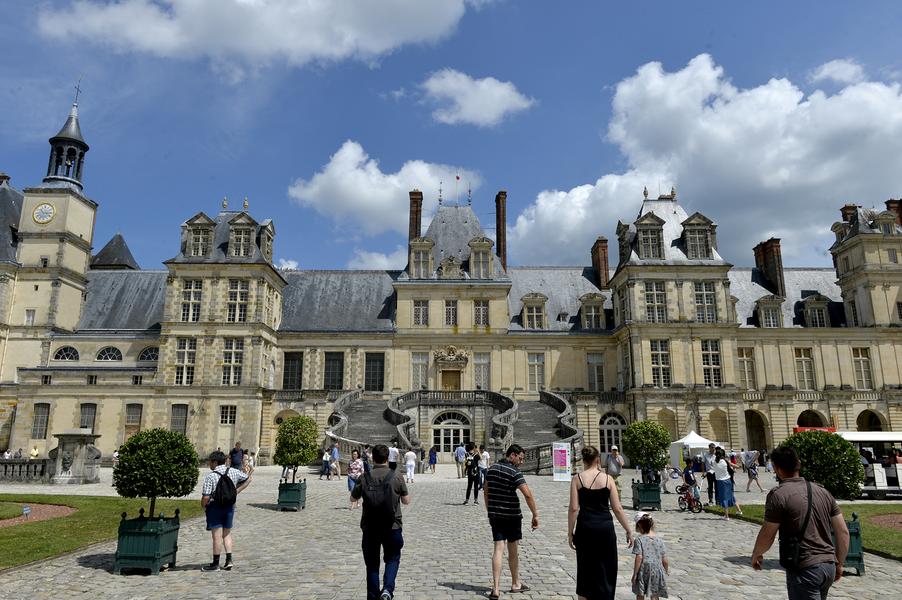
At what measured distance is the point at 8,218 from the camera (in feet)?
133

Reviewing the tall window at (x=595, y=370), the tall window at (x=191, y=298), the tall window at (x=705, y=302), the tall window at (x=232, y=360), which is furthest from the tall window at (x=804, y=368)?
the tall window at (x=191, y=298)

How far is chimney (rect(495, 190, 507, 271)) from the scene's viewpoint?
4441 cm

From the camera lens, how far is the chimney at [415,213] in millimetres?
43844

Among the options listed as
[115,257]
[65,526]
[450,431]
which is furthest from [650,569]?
[115,257]

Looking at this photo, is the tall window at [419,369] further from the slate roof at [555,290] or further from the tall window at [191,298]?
the tall window at [191,298]

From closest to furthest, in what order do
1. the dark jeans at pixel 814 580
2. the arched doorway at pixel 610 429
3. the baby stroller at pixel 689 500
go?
the dark jeans at pixel 814 580
the baby stroller at pixel 689 500
the arched doorway at pixel 610 429

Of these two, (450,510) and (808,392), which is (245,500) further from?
(808,392)

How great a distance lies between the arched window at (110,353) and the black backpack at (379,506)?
38162 millimetres

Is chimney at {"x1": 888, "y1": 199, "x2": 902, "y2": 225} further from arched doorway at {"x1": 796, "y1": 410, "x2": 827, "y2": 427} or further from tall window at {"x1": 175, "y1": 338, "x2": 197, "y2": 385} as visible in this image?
tall window at {"x1": 175, "y1": 338, "x2": 197, "y2": 385}

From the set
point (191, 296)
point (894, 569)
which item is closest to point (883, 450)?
point (894, 569)

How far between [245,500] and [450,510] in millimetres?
6617

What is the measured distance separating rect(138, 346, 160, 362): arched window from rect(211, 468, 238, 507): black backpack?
111 feet

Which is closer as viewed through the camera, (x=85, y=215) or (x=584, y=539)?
(x=584, y=539)

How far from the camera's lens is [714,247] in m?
40.1
